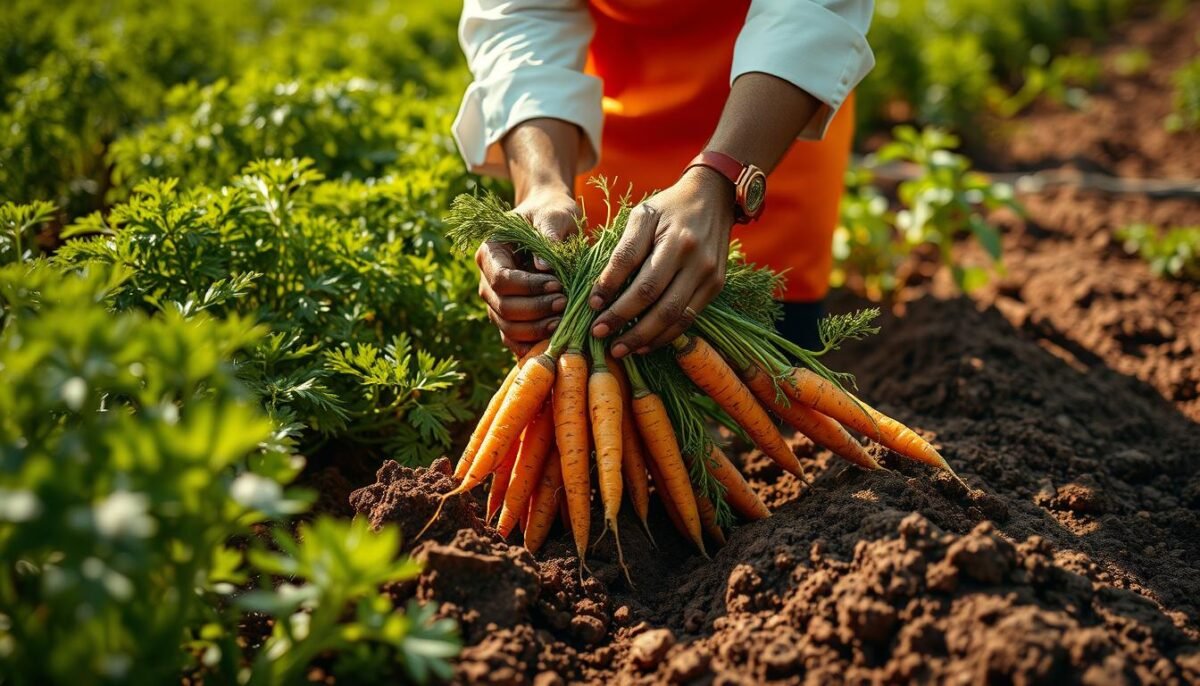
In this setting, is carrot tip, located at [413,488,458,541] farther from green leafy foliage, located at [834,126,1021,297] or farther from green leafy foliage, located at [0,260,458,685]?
green leafy foliage, located at [834,126,1021,297]

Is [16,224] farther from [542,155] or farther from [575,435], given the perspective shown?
[575,435]

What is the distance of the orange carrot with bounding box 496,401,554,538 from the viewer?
2.42 meters

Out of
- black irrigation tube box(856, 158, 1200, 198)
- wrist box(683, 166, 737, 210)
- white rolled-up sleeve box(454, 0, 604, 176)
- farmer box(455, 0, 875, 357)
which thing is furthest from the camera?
black irrigation tube box(856, 158, 1200, 198)

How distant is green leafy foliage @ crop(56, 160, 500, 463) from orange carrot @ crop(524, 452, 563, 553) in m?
0.31

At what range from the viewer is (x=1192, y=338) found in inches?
145

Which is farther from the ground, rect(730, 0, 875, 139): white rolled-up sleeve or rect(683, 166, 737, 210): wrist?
rect(730, 0, 875, 139): white rolled-up sleeve

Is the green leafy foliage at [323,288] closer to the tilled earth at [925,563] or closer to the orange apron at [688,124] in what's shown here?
the tilled earth at [925,563]

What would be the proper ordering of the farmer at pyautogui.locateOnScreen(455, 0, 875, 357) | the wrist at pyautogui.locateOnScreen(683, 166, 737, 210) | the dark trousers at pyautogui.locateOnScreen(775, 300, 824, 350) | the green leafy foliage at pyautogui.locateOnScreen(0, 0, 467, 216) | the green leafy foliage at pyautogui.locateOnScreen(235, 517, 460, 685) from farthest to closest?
the green leafy foliage at pyautogui.locateOnScreen(0, 0, 467, 216) → the dark trousers at pyautogui.locateOnScreen(775, 300, 824, 350) → the wrist at pyautogui.locateOnScreen(683, 166, 737, 210) → the farmer at pyautogui.locateOnScreen(455, 0, 875, 357) → the green leafy foliage at pyautogui.locateOnScreen(235, 517, 460, 685)

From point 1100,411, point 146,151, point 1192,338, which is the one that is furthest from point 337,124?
point 1192,338

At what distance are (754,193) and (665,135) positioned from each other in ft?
3.36

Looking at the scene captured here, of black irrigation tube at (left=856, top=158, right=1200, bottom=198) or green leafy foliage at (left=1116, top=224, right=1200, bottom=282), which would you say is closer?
green leafy foliage at (left=1116, top=224, right=1200, bottom=282)

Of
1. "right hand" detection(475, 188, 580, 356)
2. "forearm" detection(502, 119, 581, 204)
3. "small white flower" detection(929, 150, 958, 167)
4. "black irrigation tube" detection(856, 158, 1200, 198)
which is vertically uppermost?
"black irrigation tube" detection(856, 158, 1200, 198)

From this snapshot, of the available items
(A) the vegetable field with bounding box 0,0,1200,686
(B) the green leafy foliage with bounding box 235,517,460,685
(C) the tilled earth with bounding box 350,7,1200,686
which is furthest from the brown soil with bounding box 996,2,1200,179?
(B) the green leafy foliage with bounding box 235,517,460,685

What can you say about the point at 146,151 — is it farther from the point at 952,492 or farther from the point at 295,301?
the point at 952,492
